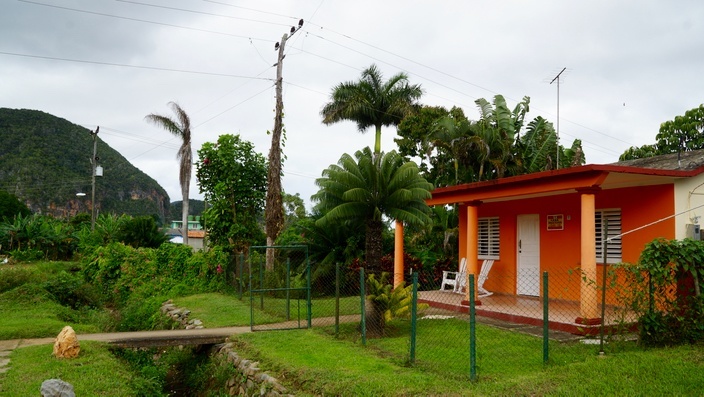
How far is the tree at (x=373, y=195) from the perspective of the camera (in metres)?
14.3

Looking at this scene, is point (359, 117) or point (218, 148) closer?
point (218, 148)

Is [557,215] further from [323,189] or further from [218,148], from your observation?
[218,148]

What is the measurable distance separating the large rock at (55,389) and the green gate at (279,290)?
16.4 ft

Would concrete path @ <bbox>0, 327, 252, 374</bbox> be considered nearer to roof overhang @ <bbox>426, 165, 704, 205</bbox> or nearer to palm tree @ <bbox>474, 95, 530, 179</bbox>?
roof overhang @ <bbox>426, 165, 704, 205</bbox>

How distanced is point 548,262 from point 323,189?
5.91m

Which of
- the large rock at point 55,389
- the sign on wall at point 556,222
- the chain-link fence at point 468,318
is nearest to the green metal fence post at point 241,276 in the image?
the chain-link fence at point 468,318

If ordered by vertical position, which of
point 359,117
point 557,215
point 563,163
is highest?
point 359,117

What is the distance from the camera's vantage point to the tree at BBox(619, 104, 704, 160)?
3197cm

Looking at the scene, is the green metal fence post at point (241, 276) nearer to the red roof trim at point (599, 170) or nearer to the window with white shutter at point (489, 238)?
the window with white shutter at point (489, 238)

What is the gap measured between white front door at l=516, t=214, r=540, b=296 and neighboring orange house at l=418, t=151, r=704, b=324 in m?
0.03

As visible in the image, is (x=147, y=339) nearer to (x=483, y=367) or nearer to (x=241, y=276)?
(x=241, y=276)

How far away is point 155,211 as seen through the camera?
72.1 m

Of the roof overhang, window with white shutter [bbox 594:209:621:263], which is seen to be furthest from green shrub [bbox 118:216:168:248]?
window with white shutter [bbox 594:209:621:263]

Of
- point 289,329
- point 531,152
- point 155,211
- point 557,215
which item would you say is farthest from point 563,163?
point 155,211
